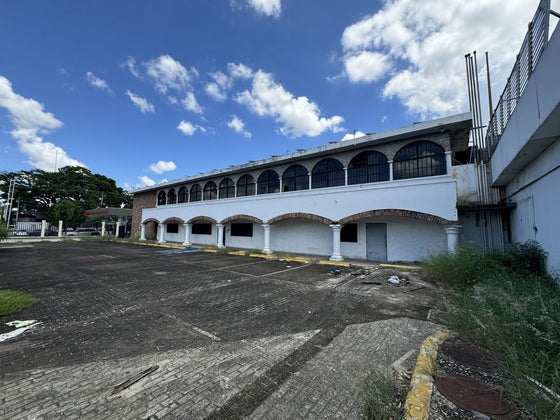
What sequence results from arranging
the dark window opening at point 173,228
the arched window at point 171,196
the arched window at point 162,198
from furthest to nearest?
the arched window at point 162,198 → the dark window opening at point 173,228 → the arched window at point 171,196

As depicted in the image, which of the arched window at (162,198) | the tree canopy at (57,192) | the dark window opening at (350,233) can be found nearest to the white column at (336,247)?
the dark window opening at (350,233)

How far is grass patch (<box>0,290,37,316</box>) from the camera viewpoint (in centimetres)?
→ 461

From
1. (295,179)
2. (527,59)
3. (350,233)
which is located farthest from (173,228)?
(527,59)

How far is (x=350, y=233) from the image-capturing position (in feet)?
43.4

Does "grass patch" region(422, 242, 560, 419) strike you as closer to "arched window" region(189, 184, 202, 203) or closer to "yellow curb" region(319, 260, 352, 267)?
"yellow curb" region(319, 260, 352, 267)

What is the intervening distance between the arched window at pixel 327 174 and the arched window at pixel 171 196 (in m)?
15.7

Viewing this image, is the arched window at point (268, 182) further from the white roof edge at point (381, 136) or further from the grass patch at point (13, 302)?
the grass patch at point (13, 302)

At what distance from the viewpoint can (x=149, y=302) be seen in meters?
5.34

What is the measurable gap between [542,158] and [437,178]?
13.6ft

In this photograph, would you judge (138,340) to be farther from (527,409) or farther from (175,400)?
(527,409)

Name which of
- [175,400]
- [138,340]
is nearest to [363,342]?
[175,400]

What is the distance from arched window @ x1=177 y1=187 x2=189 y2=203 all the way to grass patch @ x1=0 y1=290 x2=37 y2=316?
672 inches

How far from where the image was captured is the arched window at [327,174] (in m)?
13.4

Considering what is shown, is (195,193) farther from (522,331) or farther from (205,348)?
(522,331)
